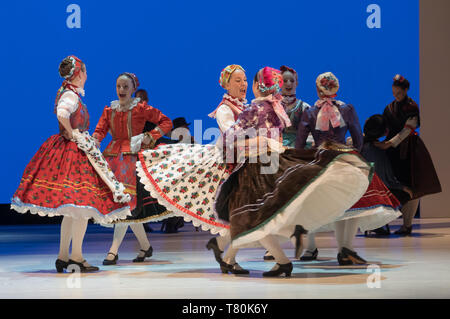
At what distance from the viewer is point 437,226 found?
8156mm

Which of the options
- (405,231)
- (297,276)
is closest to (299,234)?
(297,276)

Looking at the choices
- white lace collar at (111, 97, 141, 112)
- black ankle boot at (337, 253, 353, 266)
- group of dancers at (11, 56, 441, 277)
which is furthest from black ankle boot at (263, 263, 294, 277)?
white lace collar at (111, 97, 141, 112)

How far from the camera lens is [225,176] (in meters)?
4.43

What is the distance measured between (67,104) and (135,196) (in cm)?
99

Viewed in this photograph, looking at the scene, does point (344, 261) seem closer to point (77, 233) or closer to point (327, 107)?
point (327, 107)

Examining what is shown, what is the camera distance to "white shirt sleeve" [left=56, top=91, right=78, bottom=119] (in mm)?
4434

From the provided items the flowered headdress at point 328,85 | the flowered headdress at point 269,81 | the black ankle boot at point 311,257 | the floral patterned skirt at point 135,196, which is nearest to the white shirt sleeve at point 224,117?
the flowered headdress at point 269,81

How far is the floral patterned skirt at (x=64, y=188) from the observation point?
4316mm

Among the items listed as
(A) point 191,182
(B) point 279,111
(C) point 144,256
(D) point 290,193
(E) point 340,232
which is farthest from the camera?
(C) point 144,256

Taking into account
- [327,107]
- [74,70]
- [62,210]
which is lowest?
[62,210]

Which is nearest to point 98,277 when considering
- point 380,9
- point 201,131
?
point 201,131

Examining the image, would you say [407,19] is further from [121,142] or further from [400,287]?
[400,287]

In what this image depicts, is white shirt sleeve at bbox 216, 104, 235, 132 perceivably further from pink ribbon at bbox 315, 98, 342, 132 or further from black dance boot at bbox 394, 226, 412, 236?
black dance boot at bbox 394, 226, 412, 236
